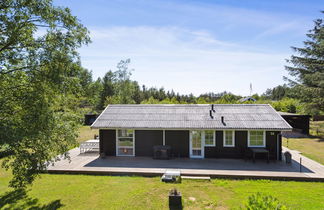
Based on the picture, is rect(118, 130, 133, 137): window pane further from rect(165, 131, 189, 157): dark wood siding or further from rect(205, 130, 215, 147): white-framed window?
rect(205, 130, 215, 147): white-framed window

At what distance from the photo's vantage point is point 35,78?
5.86m

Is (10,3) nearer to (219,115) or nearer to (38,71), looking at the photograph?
(38,71)

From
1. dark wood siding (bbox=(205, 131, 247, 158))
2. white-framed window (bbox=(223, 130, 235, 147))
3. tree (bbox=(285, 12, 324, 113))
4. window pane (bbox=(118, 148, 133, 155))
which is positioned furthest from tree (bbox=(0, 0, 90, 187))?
tree (bbox=(285, 12, 324, 113))

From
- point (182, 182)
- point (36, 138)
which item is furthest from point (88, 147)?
point (36, 138)

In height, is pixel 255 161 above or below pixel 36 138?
below

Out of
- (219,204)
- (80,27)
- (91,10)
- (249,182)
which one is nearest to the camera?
(80,27)

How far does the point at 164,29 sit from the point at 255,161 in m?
9.01

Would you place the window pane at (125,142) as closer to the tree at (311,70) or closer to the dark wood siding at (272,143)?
the dark wood siding at (272,143)

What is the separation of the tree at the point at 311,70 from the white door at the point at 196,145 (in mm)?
16639

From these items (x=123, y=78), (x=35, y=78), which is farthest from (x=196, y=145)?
(x=123, y=78)

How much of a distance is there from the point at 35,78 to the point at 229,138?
1007 centimetres

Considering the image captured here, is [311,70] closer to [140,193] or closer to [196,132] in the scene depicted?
[196,132]

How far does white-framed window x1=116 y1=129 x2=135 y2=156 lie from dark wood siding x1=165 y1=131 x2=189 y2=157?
7.17ft

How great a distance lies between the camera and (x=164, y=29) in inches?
479
